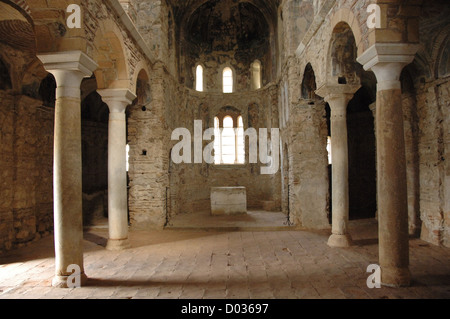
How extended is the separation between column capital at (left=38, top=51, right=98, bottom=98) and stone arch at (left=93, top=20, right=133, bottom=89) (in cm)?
228

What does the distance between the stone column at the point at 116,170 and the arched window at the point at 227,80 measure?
9.21 meters

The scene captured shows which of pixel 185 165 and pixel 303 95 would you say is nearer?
pixel 303 95

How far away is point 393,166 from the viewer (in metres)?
4.77

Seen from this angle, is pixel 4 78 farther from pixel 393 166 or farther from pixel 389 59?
pixel 393 166

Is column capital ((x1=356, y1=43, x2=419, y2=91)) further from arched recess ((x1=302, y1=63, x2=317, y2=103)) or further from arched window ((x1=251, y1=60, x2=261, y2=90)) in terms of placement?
arched window ((x1=251, y1=60, x2=261, y2=90))

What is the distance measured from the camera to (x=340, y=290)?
4750mm

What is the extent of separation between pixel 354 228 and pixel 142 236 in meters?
6.83

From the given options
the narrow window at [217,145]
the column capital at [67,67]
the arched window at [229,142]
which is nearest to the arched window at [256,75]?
the arched window at [229,142]

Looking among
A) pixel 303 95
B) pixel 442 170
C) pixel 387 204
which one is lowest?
pixel 387 204

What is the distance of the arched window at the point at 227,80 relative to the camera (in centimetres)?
1639

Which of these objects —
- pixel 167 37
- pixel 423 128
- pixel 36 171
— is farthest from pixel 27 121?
pixel 423 128

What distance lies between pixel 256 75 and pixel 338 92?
9396 millimetres

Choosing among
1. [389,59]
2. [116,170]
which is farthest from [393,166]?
[116,170]

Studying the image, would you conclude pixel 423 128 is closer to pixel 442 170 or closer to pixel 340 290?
pixel 442 170
